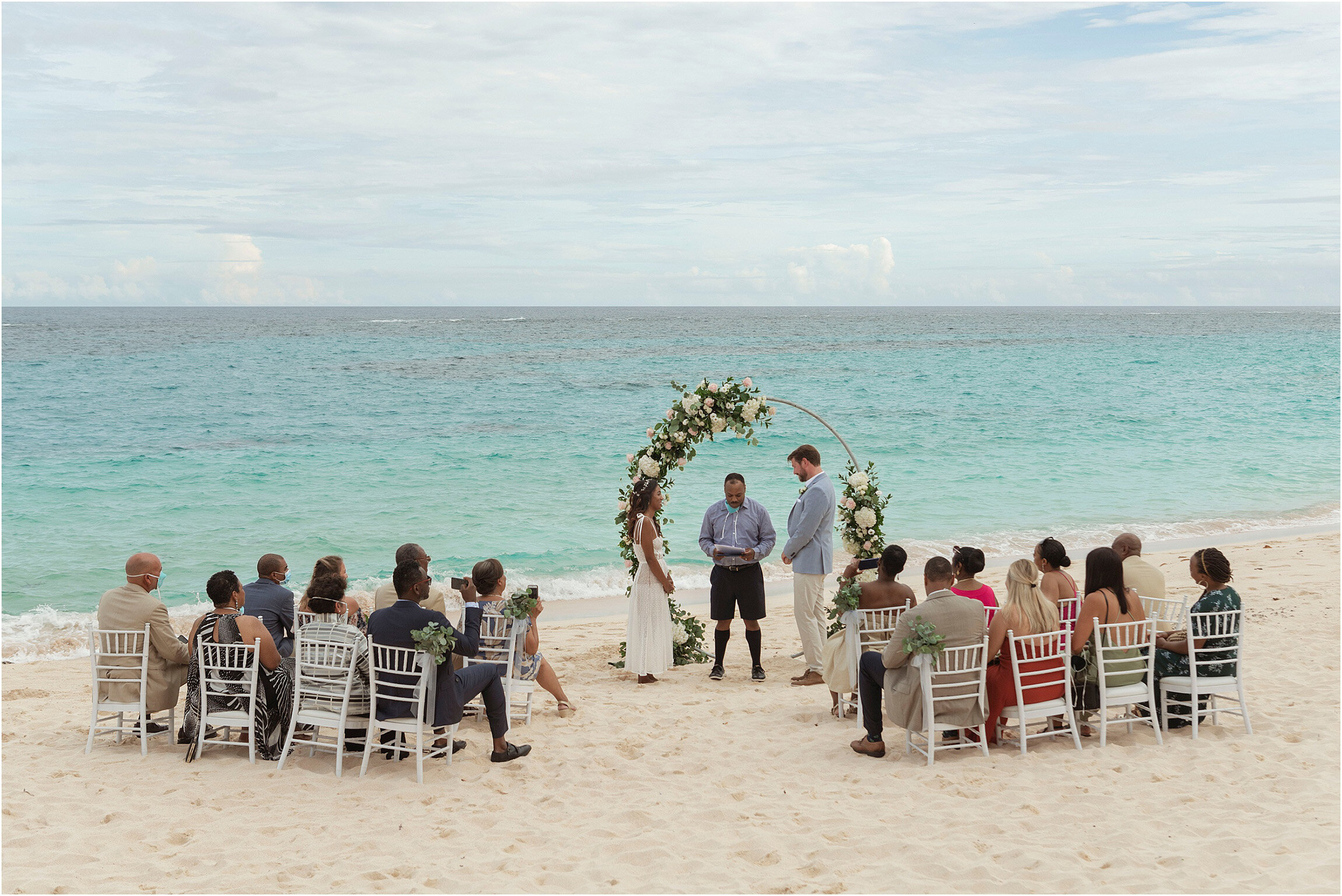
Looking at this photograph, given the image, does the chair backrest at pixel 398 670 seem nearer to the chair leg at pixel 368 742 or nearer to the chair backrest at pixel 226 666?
the chair leg at pixel 368 742

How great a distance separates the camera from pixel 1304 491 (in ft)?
62.0

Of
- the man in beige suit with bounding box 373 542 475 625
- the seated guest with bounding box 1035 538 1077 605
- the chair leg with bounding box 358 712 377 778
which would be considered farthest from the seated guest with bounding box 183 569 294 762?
the seated guest with bounding box 1035 538 1077 605

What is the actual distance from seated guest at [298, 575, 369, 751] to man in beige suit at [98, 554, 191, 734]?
99 cm

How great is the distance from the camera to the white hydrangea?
8.85 metres

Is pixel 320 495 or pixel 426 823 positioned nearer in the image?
pixel 426 823

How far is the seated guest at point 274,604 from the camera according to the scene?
257 inches

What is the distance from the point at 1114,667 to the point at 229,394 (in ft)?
130

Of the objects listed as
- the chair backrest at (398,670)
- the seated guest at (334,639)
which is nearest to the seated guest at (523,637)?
the chair backrest at (398,670)

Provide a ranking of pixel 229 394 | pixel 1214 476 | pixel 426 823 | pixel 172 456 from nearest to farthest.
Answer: pixel 426 823, pixel 1214 476, pixel 172 456, pixel 229 394

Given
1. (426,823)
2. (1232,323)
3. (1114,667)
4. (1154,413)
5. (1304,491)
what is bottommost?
(426,823)

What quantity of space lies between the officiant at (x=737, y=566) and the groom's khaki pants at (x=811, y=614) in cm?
35

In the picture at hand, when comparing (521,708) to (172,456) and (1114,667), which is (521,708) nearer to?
(1114,667)

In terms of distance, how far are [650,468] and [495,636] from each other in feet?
8.53

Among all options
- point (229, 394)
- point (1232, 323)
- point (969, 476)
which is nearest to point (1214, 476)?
point (969, 476)
